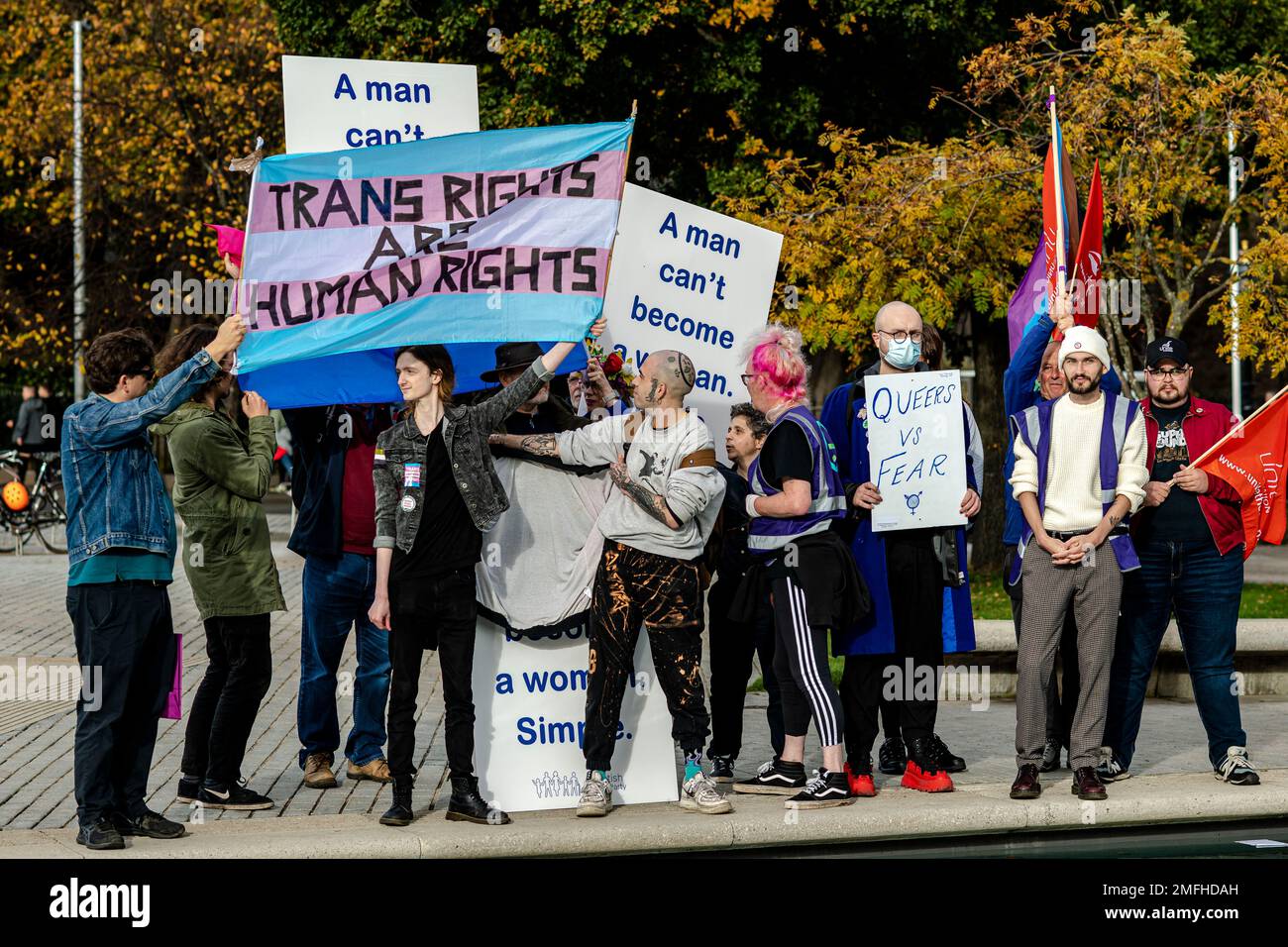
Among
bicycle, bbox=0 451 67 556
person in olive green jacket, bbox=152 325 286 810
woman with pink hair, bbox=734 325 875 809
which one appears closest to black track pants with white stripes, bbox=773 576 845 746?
woman with pink hair, bbox=734 325 875 809

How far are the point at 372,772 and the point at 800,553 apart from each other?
2.33m

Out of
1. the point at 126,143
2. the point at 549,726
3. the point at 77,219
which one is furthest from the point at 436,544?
the point at 77,219

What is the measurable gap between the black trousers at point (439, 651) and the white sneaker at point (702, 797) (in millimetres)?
973

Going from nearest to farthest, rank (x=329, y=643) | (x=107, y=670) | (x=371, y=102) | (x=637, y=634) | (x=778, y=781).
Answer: (x=107, y=670), (x=637, y=634), (x=778, y=781), (x=329, y=643), (x=371, y=102)

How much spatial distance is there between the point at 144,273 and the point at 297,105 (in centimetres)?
2845

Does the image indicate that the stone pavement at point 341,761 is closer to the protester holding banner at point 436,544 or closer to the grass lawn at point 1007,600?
the protester holding banner at point 436,544

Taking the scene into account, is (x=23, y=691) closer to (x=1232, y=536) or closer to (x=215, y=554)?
(x=215, y=554)

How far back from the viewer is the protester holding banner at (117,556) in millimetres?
6707

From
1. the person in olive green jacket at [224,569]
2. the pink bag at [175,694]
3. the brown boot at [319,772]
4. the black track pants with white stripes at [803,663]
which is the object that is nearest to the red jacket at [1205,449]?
the black track pants with white stripes at [803,663]

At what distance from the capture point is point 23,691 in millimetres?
10961

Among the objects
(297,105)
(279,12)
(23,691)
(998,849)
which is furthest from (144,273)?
(998,849)

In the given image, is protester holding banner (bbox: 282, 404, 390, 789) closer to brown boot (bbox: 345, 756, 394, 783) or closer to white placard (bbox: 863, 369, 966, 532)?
brown boot (bbox: 345, 756, 394, 783)

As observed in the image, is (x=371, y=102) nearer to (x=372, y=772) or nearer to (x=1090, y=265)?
(x=372, y=772)

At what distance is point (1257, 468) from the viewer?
8305 mm
